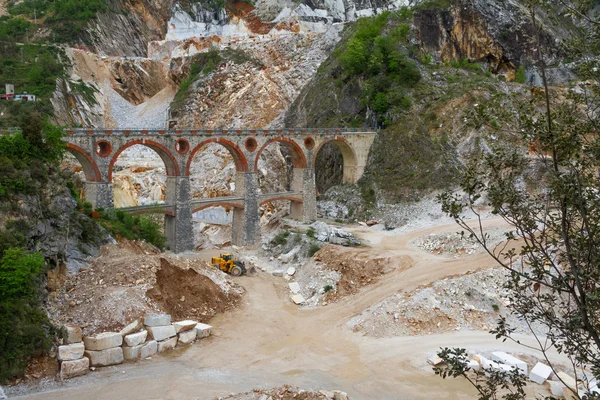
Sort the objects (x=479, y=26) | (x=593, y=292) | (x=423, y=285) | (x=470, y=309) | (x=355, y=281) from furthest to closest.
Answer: (x=479, y=26)
(x=355, y=281)
(x=423, y=285)
(x=470, y=309)
(x=593, y=292)

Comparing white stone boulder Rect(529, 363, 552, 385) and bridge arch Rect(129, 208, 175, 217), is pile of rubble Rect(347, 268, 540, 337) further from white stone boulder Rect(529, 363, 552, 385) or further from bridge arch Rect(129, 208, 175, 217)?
bridge arch Rect(129, 208, 175, 217)

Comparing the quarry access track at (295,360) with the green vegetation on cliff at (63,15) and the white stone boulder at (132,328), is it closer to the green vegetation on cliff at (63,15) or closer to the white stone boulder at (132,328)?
the white stone boulder at (132,328)

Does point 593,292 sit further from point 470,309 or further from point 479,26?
point 479,26

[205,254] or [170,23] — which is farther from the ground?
[170,23]

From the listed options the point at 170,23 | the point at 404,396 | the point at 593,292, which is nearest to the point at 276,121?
the point at 170,23

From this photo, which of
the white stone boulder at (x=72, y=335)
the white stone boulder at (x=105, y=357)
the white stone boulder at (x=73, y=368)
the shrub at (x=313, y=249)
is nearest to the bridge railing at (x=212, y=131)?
the shrub at (x=313, y=249)

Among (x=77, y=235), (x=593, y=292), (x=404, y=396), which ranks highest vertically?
(x=593, y=292)

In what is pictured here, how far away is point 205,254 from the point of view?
3753 centimetres

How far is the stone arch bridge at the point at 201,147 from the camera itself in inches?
1304

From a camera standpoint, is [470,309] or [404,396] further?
[470,309]

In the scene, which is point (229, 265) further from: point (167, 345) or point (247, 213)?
point (167, 345)

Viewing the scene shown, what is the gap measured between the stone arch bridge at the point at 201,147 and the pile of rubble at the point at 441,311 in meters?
17.3

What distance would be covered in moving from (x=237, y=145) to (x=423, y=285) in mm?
19401

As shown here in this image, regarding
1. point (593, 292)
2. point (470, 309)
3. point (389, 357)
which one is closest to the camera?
point (593, 292)
